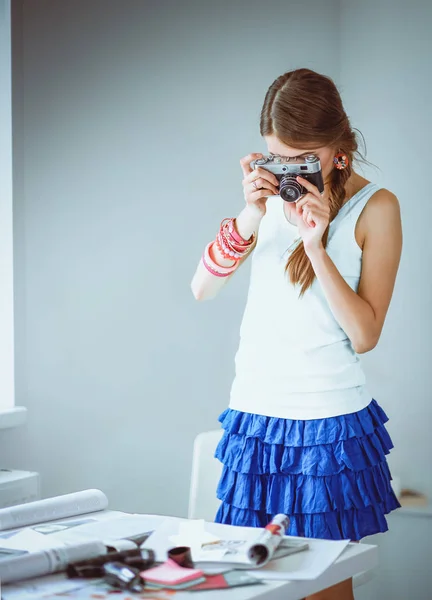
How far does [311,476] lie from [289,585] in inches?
20.3

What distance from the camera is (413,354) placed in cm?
217

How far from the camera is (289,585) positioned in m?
0.81

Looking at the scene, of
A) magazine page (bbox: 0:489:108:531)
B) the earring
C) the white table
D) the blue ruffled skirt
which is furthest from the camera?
the earring

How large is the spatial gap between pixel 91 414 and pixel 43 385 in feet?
0.55

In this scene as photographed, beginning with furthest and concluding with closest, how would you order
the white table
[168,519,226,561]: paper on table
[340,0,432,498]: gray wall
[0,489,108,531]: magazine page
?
[340,0,432,498]: gray wall
[0,489,108,531]: magazine page
[168,519,226,561]: paper on table
the white table

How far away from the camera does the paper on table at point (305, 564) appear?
0.83 m

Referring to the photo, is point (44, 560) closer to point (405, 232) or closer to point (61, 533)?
point (61, 533)

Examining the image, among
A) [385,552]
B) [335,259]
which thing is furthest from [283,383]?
[385,552]

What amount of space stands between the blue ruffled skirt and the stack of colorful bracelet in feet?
0.98

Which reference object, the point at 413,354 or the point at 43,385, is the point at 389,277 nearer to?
the point at 413,354

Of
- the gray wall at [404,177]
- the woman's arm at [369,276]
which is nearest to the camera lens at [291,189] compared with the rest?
the woman's arm at [369,276]

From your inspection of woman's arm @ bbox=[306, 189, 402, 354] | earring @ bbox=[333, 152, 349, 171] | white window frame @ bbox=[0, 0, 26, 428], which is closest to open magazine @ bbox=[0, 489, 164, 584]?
woman's arm @ bbox=[306, 189, 402, 354]

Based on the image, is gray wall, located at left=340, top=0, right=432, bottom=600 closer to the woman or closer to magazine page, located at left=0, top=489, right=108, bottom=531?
the woman

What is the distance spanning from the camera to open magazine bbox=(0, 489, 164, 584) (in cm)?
85
